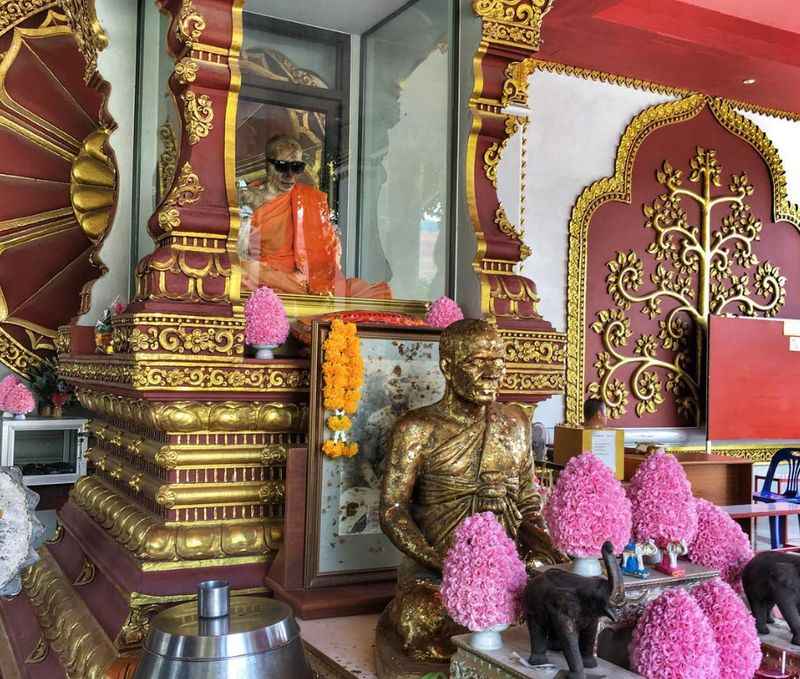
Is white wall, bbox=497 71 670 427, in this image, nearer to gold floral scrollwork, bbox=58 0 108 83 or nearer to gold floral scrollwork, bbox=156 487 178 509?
gold floral scrollwork, bbox=58 0 108 83

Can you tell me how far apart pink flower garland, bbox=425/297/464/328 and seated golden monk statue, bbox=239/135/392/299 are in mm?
344

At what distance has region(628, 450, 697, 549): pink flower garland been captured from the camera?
1627mm

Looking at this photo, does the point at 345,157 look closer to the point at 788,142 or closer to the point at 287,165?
the point at 287,165

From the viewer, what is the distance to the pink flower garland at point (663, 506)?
163cm

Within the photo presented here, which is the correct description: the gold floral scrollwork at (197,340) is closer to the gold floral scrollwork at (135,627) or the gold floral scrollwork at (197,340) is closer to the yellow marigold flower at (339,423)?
the yellow marigold flower at (339,423)

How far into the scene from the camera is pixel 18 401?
402cm

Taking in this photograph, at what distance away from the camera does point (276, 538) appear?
92.6 inches

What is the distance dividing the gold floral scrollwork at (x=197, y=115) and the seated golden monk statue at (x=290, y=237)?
519 mm

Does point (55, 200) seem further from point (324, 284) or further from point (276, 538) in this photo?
point (276, 538)

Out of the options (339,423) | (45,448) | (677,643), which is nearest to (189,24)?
(339,423)

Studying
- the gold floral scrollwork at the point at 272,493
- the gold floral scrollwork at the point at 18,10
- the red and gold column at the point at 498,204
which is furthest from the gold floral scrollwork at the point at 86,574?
the gold floral scrollwork at the point at 18,10

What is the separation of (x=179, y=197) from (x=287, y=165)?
0.99m

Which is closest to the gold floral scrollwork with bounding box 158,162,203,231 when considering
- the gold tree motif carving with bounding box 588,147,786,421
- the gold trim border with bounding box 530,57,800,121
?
the gold trim border with bounding box 530,57,800,121

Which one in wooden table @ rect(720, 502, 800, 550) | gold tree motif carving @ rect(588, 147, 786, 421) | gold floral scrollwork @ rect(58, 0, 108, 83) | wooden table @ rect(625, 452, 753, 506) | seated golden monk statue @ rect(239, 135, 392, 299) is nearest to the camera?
seated golden monk statue @ rect(239, 135, 392, 299)
